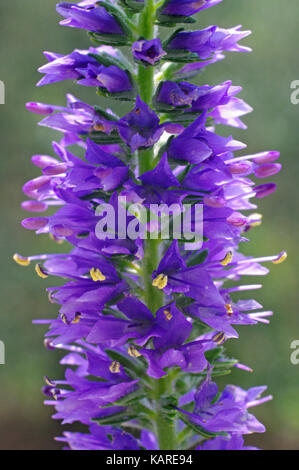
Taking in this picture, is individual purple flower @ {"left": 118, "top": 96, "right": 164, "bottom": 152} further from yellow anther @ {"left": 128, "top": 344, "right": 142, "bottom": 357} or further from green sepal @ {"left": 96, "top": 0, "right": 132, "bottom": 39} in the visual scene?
yellow anther @ {"left": 128, "top": 344, "right": 142, "bottom": 357}

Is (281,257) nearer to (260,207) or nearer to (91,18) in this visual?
(91,18)

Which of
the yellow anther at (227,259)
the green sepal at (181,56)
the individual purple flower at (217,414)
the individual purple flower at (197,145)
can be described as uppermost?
the green sepal at (181,56)

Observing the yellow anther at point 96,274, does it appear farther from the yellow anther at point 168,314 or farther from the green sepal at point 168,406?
the green sepal at point 168,406

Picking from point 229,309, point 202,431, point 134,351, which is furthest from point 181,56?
point 202,431

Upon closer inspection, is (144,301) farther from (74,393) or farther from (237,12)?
(237,12)

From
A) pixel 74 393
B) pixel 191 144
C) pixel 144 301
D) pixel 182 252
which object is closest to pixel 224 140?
pixel 191 144

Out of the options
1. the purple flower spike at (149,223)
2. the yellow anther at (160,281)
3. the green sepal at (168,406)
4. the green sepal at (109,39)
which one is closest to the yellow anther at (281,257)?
the purple flower spike at (149,223)

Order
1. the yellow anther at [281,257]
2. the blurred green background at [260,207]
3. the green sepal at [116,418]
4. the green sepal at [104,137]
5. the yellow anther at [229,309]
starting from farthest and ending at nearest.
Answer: the blurred green background at [260,207] < the yellow anther at [281,257] < the green sepal at [116,418] < the green sepal at [104,137] < the yellow anther at [229,309]
